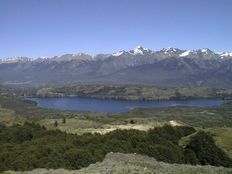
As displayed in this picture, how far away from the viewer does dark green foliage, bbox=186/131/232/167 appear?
88.6 metres

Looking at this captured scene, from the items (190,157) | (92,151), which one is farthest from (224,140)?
(92,151)

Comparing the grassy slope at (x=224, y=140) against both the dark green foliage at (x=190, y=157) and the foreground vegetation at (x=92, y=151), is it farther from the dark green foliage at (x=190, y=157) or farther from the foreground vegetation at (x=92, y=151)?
the dark green foliage at (x=190, y=157)

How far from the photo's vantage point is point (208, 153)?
303 feet

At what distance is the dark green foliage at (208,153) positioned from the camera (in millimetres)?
88562

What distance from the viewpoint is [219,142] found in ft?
373

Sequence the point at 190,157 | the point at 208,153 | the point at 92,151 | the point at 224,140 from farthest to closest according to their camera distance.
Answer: the point at 224,140 → the point at 208,153 → the point at 190,157 → the point at 92,151

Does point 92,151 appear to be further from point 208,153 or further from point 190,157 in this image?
point 208,153

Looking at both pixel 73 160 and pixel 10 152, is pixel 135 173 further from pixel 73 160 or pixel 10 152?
pixel 10 152

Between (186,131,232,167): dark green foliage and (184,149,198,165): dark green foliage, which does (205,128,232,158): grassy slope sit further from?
(184,149,198,165): dark green foliage

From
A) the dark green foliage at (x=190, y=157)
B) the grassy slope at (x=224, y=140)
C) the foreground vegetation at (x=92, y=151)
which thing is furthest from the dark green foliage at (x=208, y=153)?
the grassy slope at (x=224, y=140)

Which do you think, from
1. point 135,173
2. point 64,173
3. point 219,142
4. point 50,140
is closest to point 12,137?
point 50,140

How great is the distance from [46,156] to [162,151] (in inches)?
955

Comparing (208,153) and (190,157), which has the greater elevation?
(208,153)

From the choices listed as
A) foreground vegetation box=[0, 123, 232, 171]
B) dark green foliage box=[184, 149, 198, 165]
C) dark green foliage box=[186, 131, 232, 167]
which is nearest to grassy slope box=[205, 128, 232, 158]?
foreground vegetation box=[0, 123, 232, 171]
